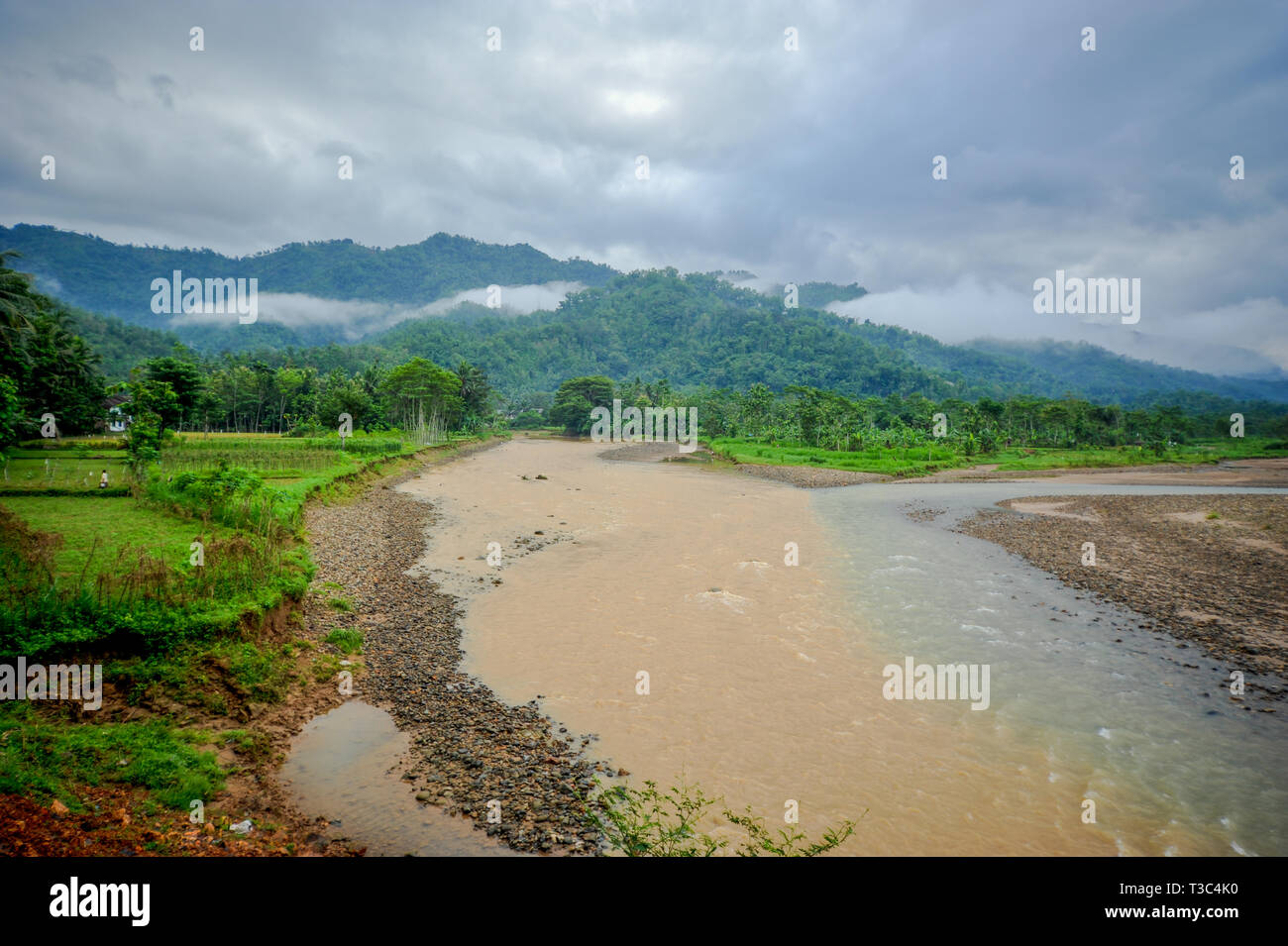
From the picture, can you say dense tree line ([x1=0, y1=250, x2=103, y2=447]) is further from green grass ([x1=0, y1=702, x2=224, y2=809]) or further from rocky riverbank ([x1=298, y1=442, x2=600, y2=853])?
green grass ([x1=0, y1=702, x2=224, y2=809])

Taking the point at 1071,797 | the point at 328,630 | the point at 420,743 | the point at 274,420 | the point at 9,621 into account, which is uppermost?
the point at 274,420

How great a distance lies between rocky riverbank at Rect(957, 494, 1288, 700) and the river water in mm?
1170

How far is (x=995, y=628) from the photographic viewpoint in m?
15.8

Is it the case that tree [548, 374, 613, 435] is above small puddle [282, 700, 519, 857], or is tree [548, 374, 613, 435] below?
above

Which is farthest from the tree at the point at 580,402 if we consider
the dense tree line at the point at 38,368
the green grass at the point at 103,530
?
the green grass at the point at 103,530

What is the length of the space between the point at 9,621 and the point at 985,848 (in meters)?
13.7

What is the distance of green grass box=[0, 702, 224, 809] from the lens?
20.7 ft

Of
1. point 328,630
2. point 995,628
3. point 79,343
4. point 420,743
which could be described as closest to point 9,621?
point 328,630

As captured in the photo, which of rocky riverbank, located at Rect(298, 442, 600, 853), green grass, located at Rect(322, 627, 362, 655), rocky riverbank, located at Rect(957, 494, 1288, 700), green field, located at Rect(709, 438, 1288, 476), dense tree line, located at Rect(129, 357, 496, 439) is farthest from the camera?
dense tree line, located at Rect(129, 357, 496, 439)

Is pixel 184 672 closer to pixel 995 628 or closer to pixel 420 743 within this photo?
pixel 420 743

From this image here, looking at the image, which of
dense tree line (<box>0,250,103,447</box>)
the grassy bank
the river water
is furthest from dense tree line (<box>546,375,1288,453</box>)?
dense tree line (<box>0,250,103,447</box>)

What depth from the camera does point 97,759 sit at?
23.5ft

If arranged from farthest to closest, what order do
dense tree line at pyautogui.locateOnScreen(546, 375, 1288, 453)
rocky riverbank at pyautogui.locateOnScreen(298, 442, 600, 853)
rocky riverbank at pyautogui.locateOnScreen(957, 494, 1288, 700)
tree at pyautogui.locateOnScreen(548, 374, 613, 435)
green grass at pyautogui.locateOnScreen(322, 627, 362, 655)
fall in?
tree at pyautogui.locateOnScreen(548, 374, 613, 435)
dense tree line at pyautogui.locateOnScreen(546, 375, 1288, 453)
rocky riverbank at pyautogui.locateOnScreen(957, 494, 1288, 700)
green grass at pyautogui.locateOnScreen(322, 627, 362, 655)
rocky riverbank at pyautogui.locateOnScreen(298, 442, 600, 853)

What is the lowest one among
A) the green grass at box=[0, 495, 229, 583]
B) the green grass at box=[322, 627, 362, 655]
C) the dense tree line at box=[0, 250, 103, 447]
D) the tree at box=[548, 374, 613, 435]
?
the green grass at box=[322, 627, 362, 655]
